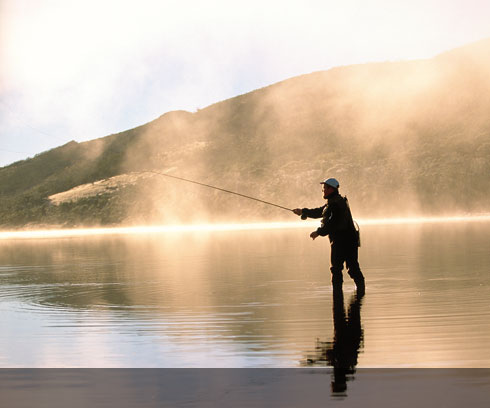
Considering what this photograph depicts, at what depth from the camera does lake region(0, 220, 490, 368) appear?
7.77 m

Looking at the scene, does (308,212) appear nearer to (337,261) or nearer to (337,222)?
(337,222)

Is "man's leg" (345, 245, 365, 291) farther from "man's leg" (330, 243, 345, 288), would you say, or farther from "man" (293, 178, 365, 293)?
"man's leg" (330, 243, 345, 288)

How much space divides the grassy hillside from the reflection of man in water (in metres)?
73.2

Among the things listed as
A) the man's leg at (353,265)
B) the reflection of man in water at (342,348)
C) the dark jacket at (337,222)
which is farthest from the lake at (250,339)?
the dark jacket at (337,222)

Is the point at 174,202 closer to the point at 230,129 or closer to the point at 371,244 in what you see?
the point at 230,129

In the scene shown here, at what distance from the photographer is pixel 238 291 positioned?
14.8 metres

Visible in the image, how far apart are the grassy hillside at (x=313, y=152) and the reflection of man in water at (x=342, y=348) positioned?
2883 inches

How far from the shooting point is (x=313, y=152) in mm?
100812

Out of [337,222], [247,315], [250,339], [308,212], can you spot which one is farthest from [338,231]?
[250,339]
